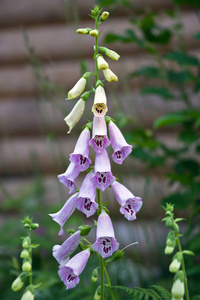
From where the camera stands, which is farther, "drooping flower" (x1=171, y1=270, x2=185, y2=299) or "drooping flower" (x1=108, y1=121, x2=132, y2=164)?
"drooping flower" (x1=108, y1=121, x2=132, y2=164)

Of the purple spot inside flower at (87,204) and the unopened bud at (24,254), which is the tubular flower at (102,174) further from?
the unopened bud at (24,254)

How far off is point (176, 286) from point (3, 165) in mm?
3754

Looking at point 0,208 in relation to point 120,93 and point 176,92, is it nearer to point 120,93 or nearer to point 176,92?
point 120,93

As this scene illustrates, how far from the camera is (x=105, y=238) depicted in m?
1.25

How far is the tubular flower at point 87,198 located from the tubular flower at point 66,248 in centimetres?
9

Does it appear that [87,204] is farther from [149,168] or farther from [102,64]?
[149,168]

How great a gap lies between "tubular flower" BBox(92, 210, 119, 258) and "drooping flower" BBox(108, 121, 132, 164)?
0.66ft

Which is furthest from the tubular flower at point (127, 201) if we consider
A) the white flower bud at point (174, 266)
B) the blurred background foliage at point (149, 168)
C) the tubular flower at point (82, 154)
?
the blurred background foliage at point (149, 168)

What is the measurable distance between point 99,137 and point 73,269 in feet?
1.32

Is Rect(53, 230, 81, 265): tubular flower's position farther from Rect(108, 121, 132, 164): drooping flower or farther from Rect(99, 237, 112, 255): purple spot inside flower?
Rect(108, 121, 132, 164): drooping flower

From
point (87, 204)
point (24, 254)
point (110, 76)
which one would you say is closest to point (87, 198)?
point (87, 204)

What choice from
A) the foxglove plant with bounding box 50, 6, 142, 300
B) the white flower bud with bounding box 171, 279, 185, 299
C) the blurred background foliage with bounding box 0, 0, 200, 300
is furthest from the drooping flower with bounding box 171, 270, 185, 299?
the blurred background foliage with bounding box 0, 0, 200, 300

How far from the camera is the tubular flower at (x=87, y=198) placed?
4.15 ft

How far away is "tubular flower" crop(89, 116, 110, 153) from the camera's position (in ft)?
4.17
